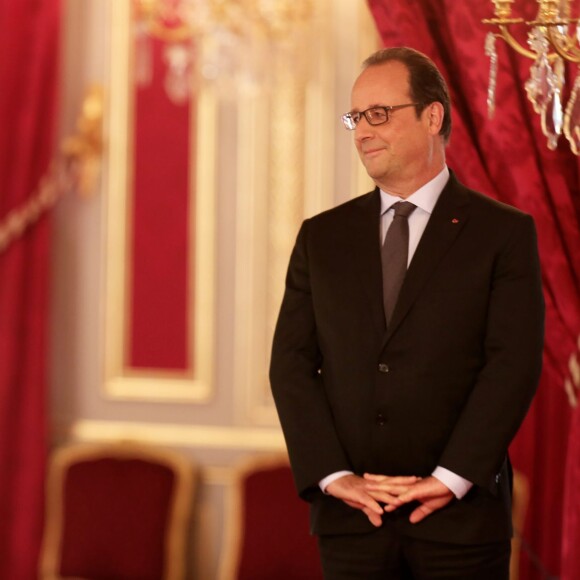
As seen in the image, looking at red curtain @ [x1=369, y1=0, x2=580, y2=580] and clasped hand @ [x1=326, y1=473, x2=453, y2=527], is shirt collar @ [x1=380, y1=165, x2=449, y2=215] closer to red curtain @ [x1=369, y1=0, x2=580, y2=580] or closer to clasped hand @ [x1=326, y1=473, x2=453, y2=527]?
red curtain @ [x1=369, y1=0, x2=580, y2=580]

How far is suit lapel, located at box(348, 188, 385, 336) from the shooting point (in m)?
1.95

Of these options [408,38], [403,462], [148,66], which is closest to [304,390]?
[403,462]

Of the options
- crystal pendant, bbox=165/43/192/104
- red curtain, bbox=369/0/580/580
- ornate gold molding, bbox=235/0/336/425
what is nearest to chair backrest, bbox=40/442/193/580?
ornate gold molding, bbox=235/0/336/425

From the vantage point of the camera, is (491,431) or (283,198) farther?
(283,198)

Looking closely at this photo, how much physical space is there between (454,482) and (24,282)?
Result: 7.68ft

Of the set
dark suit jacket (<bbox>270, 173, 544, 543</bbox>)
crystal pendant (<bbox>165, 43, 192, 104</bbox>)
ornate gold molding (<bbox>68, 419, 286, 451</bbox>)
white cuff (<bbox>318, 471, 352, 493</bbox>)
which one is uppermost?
crystal pendant (<bbox>165, 43, 192, 104</bbox>)

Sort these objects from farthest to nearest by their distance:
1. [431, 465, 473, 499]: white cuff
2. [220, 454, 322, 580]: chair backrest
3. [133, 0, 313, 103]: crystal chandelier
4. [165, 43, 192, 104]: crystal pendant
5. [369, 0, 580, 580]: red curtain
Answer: [165, 43, 192, 104]: crystal pendant < [133, 0, 313, 103]: crystal chandelier < [220, 454, 322, 580]: chair backrest < [369, 0, 580, 580]: red curtain < [431, 465, 473, 499]: white cuff

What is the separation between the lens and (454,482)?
185 cm

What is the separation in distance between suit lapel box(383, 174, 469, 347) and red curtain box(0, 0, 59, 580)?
216 centimetres

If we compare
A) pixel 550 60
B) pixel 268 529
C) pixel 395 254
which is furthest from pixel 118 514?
pixel 550 60

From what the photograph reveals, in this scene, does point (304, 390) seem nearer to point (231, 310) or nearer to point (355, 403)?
point (355, 403)

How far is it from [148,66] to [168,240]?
0.60 meters

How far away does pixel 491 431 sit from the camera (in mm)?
1853

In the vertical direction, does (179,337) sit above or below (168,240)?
below
